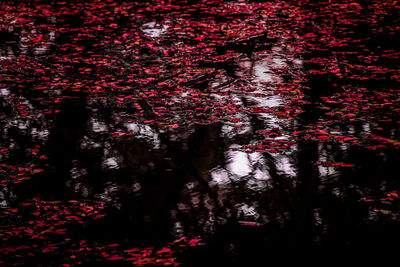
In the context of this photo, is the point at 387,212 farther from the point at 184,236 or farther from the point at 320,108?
the point at 320,108

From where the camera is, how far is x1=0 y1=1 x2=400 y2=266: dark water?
18.7 ft

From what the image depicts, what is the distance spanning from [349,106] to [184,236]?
5.06 metres

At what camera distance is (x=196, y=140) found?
315 inches

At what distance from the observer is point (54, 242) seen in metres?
5.55

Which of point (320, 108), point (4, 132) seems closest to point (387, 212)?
point (320, 108)

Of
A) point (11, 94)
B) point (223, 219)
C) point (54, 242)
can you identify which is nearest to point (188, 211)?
point (223, 219)

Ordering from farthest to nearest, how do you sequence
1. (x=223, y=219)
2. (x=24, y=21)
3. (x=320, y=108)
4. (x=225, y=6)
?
(x=225, y=6) < (x=24, y=21) < (x=320, y=108) < (x=223, y=219)

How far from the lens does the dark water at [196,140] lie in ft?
18.7

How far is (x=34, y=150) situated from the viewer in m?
7.73

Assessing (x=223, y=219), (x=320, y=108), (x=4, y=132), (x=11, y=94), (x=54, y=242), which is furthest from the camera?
(x=11, y=94)

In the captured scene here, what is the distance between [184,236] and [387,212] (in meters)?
2.75

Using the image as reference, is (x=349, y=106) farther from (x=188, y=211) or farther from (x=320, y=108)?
(x=188, y=211)

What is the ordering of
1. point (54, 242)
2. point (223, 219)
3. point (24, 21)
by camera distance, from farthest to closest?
point (24, 21), point (223, 219), point (54, 242)

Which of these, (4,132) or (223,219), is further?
(4,132)
